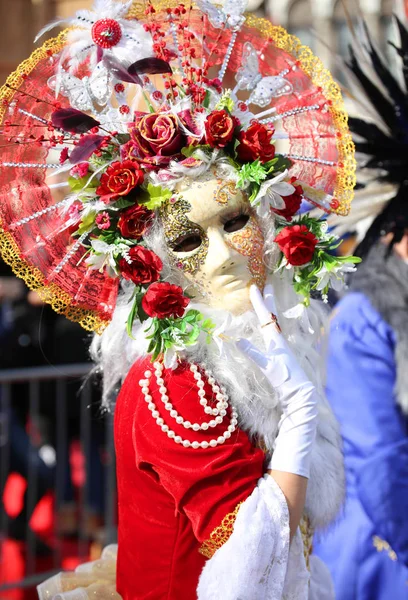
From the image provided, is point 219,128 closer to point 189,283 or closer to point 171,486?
point 189,283

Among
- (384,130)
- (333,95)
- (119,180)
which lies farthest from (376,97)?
(119,180)

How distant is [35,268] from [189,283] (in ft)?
1.47

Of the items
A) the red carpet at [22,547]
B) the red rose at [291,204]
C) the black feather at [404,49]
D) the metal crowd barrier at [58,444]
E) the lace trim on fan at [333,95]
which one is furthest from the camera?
the metal crowd barrier at [58,444]

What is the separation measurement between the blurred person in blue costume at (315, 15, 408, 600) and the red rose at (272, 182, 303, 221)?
832mm

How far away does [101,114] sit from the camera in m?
2.28

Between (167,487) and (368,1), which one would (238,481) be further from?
(368,1)

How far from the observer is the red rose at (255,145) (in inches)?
85.5

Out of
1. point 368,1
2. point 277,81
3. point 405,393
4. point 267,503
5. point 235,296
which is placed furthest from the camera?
point 368,1

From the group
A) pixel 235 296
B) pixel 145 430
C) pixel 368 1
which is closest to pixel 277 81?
pixel 235 296

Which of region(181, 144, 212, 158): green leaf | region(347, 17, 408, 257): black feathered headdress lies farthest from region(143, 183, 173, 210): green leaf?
region(347, 17, 408, 257): black feathered headdress

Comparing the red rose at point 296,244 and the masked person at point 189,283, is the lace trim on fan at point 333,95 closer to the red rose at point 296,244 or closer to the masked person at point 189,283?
the masked person at point 189,283

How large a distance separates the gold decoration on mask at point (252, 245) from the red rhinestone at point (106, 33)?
0.62 meters

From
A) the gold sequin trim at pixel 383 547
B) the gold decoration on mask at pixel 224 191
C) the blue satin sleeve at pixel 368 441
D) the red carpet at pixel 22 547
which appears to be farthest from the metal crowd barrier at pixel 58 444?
the gold decoration on mask at pixel 224 191

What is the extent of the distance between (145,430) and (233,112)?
941 millimetres
